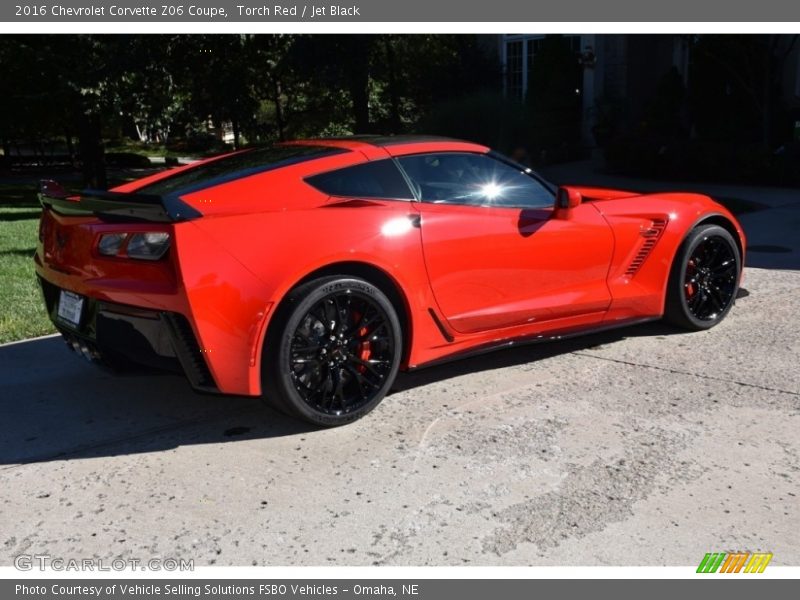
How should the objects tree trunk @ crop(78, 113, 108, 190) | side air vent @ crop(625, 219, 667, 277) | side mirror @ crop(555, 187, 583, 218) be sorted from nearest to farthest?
side mirror @ crop(555, 187, 583, 218)
side air vent @ crop(625, 219, 667, 277)
tree trunk @ crop(78, 113, 108, 190)

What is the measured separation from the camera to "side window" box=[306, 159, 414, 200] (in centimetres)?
462

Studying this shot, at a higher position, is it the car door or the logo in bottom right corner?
the car door

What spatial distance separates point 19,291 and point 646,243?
17.2 ft

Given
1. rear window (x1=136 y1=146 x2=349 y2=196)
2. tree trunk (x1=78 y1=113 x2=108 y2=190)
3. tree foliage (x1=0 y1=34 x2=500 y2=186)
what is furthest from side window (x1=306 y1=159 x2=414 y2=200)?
tree trunk (x1=78 y1=113 x2=108 y2=190)

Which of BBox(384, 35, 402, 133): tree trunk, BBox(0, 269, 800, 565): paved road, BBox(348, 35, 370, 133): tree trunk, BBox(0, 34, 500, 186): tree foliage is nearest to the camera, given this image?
BBox(0, 269, 800, 565): paved road

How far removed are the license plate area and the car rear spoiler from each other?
1.37 ft

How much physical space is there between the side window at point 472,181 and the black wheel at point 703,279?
3.82 ft

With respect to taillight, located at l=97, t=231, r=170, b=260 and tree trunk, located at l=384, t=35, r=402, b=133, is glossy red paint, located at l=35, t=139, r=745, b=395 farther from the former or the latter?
tree trunk, located at l=384, t=35, r=402, b=133

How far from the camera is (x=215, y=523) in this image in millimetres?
3486

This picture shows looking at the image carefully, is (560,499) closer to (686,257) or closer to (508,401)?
(508,401)

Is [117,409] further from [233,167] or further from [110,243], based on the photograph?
[233,167]

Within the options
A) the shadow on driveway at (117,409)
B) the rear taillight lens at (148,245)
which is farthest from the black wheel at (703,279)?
the rear taillight lens at (148,245)

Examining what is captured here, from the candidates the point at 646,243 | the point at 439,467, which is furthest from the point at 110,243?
the point at 646,243

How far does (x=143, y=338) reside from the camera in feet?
13.7
